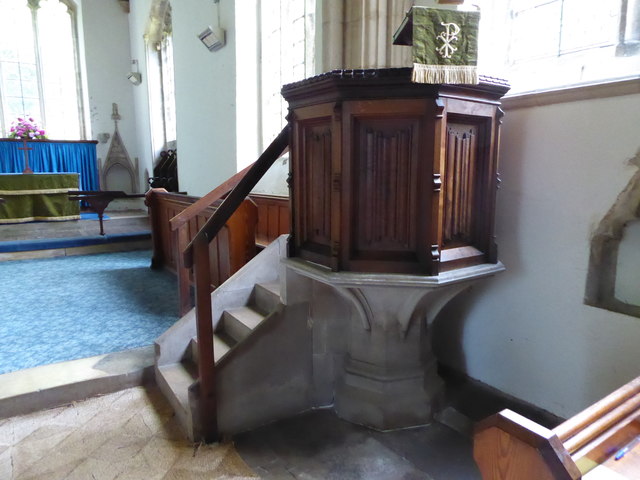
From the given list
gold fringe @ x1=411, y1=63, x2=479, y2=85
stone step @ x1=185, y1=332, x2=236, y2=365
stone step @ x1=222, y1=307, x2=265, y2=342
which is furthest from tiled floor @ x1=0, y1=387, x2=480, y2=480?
gold fringe @ x1=411, y1=63, x2=479, y2=85

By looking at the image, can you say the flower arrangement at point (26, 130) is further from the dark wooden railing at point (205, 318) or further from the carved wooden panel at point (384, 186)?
the carved wooden panel at point (384, 186)

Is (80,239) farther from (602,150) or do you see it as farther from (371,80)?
(602,150)

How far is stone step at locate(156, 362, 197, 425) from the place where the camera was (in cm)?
220

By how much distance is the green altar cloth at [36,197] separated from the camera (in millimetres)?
7277

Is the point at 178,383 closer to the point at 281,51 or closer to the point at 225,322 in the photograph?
the point at 225,322

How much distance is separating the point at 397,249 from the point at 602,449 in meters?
0.96

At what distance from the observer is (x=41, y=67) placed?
9.70m

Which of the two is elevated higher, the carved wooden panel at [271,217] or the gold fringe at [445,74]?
the gold fringe at [445,74]

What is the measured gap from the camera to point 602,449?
3.06 ft

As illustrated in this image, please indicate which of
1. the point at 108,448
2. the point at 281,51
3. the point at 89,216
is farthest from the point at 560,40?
the point at 89,216

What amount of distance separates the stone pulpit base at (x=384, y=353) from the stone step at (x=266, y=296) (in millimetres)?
401

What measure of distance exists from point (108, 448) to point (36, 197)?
6.85m

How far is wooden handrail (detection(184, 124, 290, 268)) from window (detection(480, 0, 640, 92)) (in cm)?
110

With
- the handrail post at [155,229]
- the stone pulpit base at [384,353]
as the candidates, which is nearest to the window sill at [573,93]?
the stone pulpit base at [384,353]
